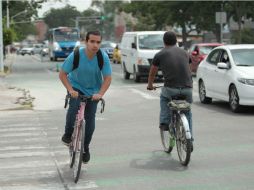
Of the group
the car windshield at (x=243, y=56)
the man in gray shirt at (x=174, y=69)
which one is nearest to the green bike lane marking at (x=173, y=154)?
the man in gray shirt at (x=174, y=69)

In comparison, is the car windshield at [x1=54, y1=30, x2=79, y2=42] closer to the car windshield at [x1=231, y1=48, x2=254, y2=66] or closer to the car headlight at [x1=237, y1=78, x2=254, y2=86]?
the car windshield at [x1=231, y1=48, x2=254, y2=66]

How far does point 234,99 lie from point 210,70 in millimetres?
1698

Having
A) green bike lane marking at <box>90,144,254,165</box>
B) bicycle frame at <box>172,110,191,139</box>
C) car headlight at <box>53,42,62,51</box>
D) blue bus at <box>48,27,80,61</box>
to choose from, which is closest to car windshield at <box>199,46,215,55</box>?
green bike lane marking at <box>90,144,254,165</box>

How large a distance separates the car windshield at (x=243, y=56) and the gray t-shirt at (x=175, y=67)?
18.4 feet

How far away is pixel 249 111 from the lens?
13.2 m

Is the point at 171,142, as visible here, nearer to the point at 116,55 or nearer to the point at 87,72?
the point at 87,72

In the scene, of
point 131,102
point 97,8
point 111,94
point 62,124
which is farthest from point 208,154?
point 97,8

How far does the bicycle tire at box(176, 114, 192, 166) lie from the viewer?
7375mm

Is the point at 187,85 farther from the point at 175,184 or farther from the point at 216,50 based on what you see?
the point at 216,50

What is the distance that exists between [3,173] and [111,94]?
11.4m

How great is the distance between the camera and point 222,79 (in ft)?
44.9

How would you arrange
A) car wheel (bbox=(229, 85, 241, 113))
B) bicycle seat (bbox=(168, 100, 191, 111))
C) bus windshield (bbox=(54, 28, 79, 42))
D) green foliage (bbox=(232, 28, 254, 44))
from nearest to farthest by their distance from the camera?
bicycle seat (bbox=(168, 100, 191, 111)) → car wheel (bbox=(229, 85, 241, 113)) → green foliage (bbox=(232, 28, 254, 44)) → bus windshield (bbox=(54, 28, 79, 42))

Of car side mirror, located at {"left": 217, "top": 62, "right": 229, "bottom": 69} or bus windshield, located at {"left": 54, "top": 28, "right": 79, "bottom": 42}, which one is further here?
bus windshield, located at {"left": 54, "top": 28, "right": 79, "bottom": 42}

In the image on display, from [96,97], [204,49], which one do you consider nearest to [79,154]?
[96,97]
